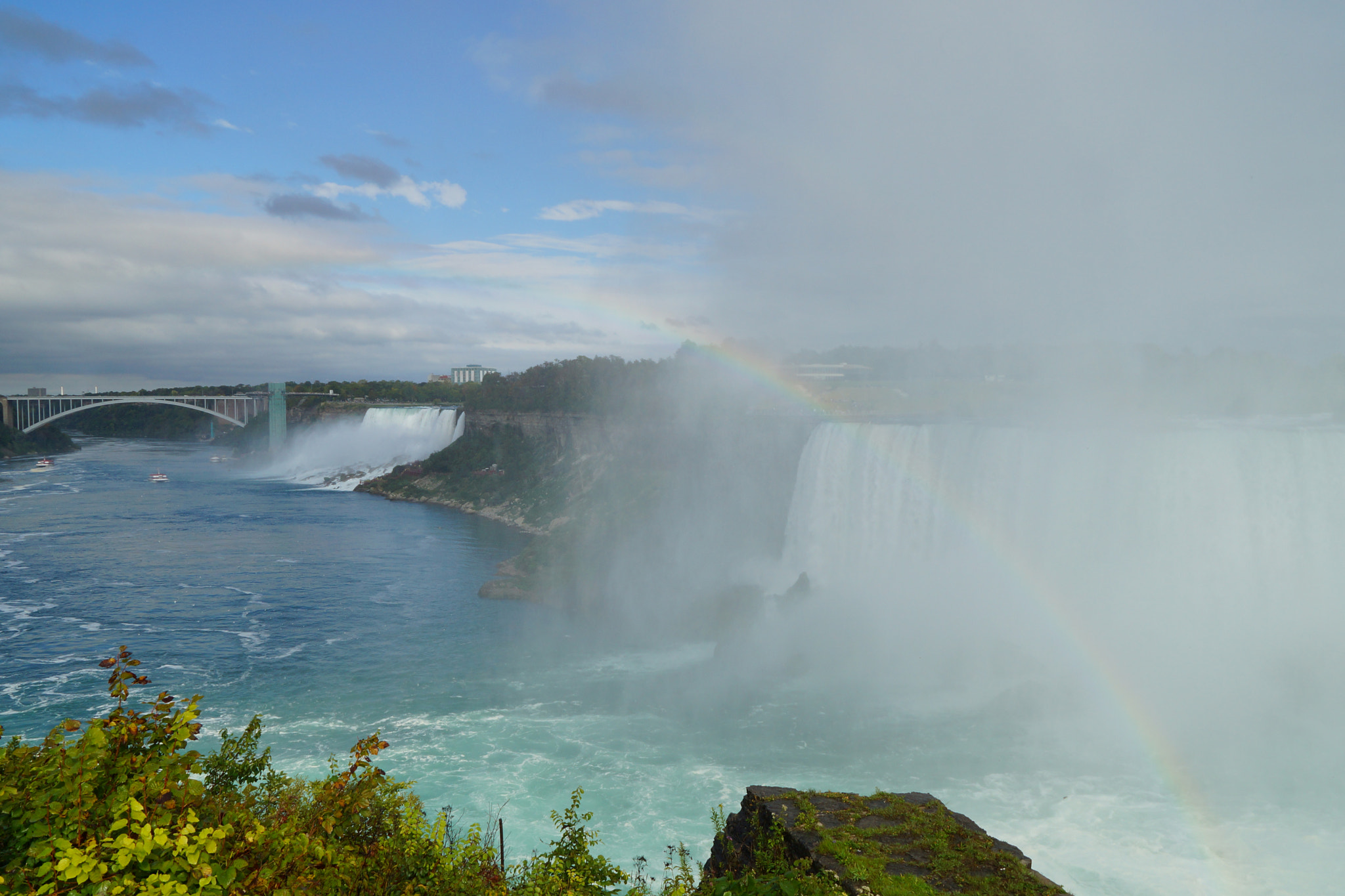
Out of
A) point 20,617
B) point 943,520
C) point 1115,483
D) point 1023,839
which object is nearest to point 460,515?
point 20,617

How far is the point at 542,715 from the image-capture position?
52.7ft

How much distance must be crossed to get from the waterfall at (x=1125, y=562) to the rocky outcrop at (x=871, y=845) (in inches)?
372

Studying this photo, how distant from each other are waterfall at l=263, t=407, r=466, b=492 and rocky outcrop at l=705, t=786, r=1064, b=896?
52.8 metres

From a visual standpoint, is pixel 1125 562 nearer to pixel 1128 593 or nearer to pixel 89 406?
pixel 1128 593

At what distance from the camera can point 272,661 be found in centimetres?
1881

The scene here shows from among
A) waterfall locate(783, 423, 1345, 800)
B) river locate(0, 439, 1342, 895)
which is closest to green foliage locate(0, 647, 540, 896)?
river locate(0, 439, 1342, 895)

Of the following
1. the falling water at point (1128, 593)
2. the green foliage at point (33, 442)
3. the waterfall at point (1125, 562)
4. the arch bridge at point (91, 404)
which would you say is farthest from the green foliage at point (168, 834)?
the green foliage at point (33, 442)

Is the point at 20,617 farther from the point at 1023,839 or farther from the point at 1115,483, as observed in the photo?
the point at 1115,483

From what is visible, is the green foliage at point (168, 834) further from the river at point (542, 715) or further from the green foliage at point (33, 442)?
the green foliage at point (33, 442)

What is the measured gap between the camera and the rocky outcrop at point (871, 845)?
594cm

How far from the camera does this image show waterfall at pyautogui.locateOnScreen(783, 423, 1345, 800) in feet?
51.3

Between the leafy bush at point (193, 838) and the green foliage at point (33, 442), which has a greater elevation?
the leafy bush at point (193, 838)

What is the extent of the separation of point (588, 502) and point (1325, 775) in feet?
100.0

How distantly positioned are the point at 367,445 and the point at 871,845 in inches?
2630
